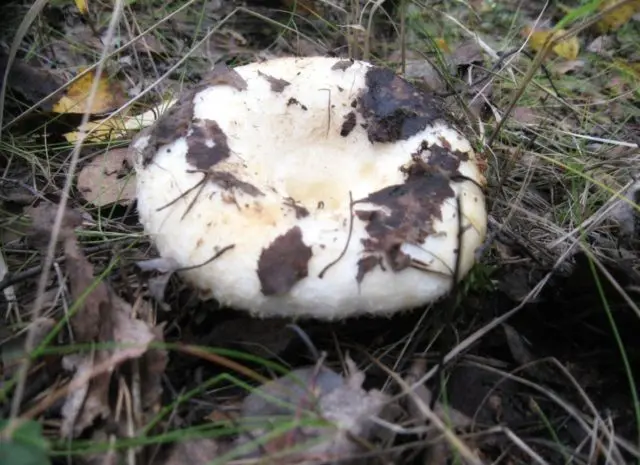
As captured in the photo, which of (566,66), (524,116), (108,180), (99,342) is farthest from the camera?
(566,66)

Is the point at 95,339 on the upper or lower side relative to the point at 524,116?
lower

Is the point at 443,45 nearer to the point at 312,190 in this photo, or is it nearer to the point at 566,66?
the point at 566,66

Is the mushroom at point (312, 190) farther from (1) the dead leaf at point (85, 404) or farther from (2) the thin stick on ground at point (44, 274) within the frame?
(1) the dead leaf at point (85, 404)

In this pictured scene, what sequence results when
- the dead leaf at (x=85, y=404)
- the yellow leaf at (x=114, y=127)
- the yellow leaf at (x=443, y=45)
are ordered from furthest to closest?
the yellow leaf at (x=443, y=45) < the yellow leaf at (x=114, y=127) < the dead leaf at (x=85, y=404)

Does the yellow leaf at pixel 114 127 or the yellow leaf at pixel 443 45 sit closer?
the yellow leaf at pixel 114 127

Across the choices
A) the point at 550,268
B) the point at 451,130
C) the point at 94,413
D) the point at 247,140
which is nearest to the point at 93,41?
the point at 247,140

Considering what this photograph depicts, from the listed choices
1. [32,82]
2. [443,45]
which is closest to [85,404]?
[32,82]

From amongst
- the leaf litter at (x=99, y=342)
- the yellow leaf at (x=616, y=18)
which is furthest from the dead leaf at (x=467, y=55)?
the leaf litter at (x=99, y=342)

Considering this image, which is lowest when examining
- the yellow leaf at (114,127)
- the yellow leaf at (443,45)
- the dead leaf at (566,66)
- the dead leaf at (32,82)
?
the yellow leaf at (114,127)
